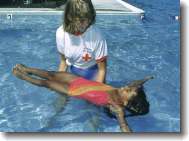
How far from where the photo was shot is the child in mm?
5562

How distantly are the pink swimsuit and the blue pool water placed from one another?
24 centimetres

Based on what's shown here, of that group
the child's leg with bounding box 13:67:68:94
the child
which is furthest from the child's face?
the child's leg with bounding box 13:67:68:94

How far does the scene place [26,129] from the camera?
5820 mm

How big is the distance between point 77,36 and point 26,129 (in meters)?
1.32

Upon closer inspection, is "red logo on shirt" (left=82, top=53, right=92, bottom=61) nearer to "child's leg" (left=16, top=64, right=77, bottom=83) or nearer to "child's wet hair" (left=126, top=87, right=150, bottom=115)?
"child's leg" (left=16, top=64, right=77, bottom=83)

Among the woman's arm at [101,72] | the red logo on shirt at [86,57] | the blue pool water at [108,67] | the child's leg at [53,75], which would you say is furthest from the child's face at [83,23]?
the blue pool water at [108,67]

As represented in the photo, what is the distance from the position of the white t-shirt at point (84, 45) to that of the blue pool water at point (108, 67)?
65 cm

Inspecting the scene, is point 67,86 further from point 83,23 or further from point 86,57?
point 83,23

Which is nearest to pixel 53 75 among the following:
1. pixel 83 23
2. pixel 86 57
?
pixel 86 57

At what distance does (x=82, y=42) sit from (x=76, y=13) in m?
0.39

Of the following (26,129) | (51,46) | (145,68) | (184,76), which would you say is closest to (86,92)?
(26,129)

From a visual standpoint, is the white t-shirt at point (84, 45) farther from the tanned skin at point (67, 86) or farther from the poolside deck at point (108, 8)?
the poolside deck at point (108, 8)

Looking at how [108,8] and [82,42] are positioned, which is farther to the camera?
[108,8]

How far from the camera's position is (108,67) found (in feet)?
25.7
